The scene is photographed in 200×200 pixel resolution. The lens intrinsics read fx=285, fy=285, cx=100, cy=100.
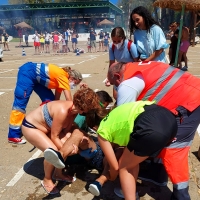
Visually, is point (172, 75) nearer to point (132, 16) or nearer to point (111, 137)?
point (111, 137)

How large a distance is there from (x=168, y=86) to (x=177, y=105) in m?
0.18

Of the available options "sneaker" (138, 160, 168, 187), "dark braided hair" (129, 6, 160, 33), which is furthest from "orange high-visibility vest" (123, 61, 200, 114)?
"dark braided hair" (129, 6, 160, 33)

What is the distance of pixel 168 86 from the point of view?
8.11ft

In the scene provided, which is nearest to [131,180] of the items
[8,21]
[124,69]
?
[124,69]

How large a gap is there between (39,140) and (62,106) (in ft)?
1.42

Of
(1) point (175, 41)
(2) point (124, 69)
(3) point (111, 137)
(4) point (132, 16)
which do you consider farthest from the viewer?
(1) point (175, 41)

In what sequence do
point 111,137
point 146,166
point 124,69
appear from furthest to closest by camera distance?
1. point 146,166
2. point 124,69
3. point 111,137

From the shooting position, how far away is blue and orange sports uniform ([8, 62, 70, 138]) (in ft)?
12.8

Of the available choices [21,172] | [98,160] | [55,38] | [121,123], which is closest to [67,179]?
[98,160]

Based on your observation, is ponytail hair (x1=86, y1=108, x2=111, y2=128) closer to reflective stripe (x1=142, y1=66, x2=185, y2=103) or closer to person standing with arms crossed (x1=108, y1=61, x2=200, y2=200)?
person standing with arms crossed (x1=108, y1=61, x2=200, y2=200)

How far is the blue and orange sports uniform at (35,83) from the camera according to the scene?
3898mm

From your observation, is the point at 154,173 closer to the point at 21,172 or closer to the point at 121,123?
the point at 121,123

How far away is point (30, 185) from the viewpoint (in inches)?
122

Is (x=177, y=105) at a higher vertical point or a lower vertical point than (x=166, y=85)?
lower
